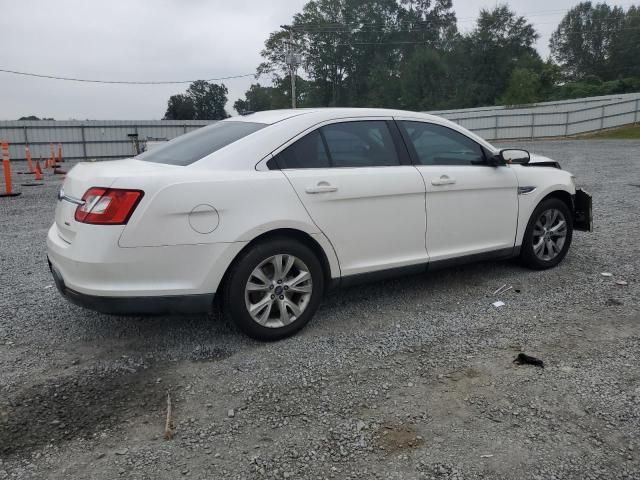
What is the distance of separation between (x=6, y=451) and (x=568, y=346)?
3350 millimetres

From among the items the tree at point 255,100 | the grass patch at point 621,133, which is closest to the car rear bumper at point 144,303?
the grass patch at point 621,133

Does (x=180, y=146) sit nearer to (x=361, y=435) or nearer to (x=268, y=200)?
(x=268, y=200)

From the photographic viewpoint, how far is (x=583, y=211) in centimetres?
554

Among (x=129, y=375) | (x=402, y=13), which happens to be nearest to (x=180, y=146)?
(x=129, y=375)

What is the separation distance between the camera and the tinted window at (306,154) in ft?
12.2

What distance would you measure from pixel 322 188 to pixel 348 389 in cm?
141

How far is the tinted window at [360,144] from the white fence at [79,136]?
80.1 feet

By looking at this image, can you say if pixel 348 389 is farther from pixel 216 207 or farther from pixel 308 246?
pixel 216 207

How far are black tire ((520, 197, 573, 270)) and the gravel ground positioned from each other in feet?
1.00

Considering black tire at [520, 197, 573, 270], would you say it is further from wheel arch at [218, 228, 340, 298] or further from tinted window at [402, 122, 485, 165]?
wheel arch at [218, 228, 340, 298]

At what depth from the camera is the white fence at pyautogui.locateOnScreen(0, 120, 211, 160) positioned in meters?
26.2

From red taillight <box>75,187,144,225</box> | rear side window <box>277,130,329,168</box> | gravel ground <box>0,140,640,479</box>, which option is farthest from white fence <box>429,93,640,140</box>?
red taillight <box>75,187,144,225</box>

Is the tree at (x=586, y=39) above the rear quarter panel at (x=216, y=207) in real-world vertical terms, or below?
above

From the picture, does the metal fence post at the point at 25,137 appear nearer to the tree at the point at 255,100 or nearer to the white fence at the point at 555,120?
the white fence at the point at 555,120
